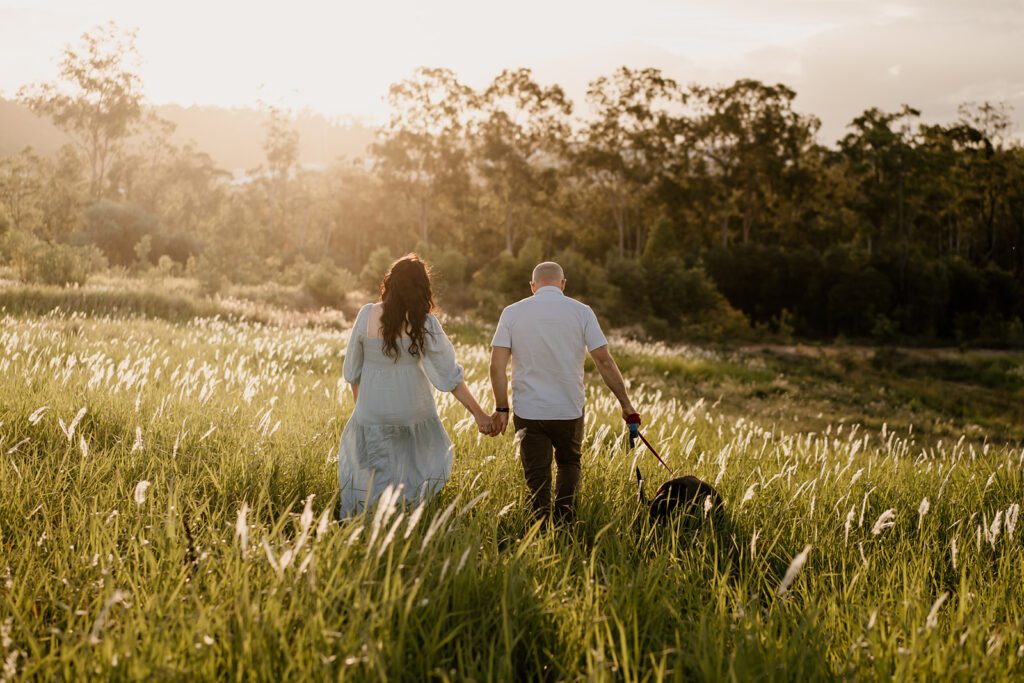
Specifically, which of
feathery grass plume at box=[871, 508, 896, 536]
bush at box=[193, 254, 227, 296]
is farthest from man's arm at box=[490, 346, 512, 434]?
bush at box=[193, 254, 227, 296]

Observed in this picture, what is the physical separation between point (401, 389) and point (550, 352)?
1050 mm

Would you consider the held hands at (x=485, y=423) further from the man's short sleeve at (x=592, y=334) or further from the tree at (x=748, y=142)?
the tree at (x=748, y=142)

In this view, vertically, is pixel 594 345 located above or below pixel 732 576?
above

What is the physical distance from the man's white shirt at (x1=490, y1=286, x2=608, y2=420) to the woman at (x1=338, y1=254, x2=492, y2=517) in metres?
0.50

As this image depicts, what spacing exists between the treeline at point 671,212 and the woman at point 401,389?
31.8 metres

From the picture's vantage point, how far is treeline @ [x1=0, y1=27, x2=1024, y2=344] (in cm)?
4259

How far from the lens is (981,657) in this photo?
3016mm

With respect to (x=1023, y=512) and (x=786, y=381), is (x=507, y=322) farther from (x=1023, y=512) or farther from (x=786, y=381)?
(x=786, y=381)

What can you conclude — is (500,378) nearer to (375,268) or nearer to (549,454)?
(549,454)

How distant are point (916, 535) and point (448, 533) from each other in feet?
10.7

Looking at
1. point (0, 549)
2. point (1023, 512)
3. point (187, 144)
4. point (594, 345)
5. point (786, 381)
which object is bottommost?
point (786, 381)

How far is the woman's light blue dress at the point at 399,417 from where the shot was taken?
5.02 metres

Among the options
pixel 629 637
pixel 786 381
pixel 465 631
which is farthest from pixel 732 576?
pixel 786 381

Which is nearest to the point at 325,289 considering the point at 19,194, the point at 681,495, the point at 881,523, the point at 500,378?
the point at 19,194
